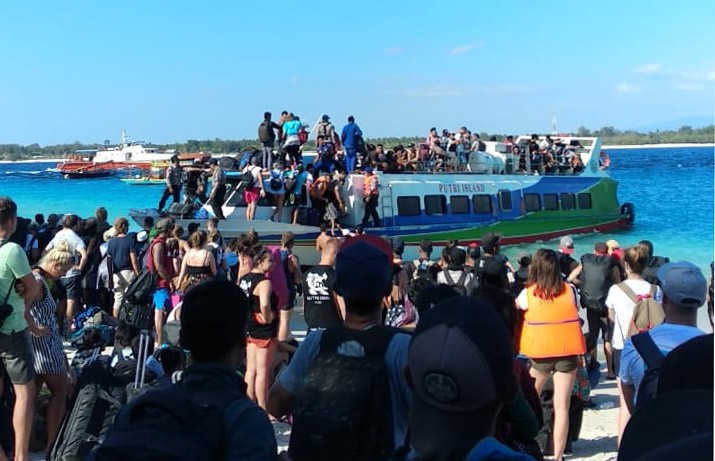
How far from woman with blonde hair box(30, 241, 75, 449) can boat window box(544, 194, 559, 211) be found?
17.7 m

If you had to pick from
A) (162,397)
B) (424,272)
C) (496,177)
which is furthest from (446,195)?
(162,397)

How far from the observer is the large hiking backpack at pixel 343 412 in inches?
105

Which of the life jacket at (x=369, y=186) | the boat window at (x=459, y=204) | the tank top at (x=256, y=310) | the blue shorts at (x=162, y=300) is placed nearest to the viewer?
the tank top at (x=256, y=310)

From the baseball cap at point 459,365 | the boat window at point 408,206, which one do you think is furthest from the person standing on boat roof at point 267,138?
the baseball cap at point 459,365

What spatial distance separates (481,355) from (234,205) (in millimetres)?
15303

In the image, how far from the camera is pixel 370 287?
313cm

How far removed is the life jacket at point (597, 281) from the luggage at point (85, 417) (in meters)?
5.00

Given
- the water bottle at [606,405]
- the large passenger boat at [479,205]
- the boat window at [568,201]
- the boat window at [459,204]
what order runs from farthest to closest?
the boat window at [568,201] < the boat window at [459,204] < the large passenger boat at [479,205] < the water bottle at [606,405]

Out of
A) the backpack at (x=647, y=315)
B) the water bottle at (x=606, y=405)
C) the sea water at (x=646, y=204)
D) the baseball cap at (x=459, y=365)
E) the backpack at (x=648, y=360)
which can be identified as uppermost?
the baseball cap at (x=459, y=365)

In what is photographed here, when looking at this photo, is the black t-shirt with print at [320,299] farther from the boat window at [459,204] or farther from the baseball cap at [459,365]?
the boat window at [459,204]

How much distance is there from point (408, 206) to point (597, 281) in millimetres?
10812

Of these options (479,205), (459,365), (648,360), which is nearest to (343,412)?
(459,365)

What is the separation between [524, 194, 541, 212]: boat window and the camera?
840 inches

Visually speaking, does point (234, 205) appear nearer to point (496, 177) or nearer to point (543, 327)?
point (496, 177)
